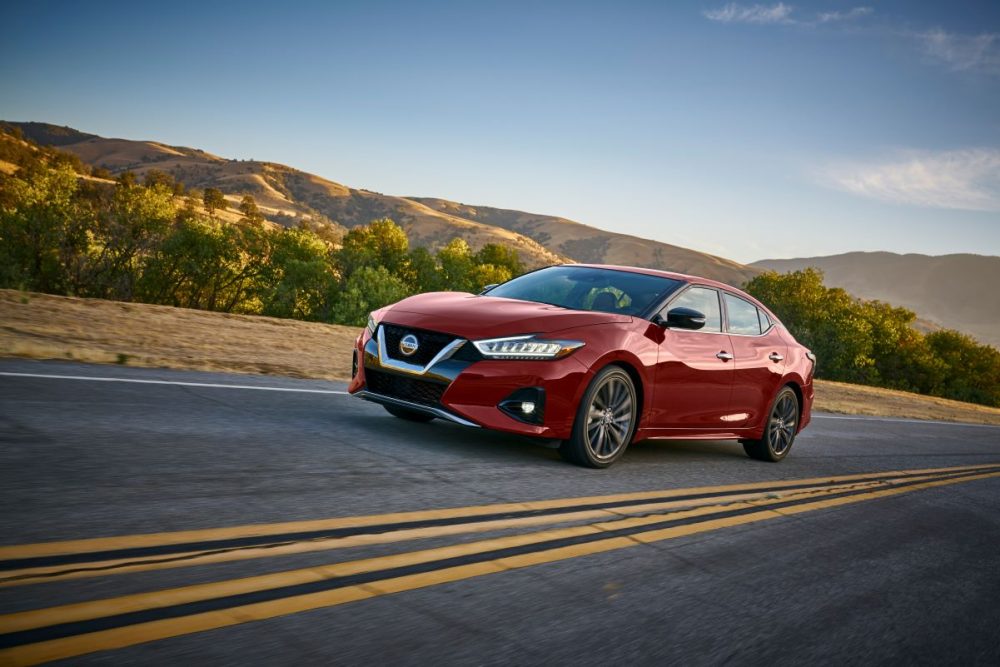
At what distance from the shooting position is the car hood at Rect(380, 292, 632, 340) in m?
6.16

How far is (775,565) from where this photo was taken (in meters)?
4.62

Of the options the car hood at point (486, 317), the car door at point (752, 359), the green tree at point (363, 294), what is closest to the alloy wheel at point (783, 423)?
the car door at point (752, 359)

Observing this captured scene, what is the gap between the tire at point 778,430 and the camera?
8.86 metres

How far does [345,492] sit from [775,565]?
7.99 ft

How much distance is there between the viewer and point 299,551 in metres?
3.42

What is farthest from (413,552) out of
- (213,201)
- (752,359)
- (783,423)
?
(213,201)

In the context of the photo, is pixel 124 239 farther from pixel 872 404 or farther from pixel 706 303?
pixel 706 303

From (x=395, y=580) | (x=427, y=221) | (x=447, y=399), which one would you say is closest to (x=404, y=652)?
(x=395, y=580)

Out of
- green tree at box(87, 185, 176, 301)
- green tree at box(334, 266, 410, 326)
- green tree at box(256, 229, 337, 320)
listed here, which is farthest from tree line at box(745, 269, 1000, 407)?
green tree at box(87, 185, 176, 301)

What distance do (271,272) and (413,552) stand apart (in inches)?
2337

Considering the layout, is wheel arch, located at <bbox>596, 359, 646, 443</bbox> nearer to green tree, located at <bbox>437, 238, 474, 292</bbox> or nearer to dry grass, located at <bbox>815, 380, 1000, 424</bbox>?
dry grass, located at <bbox>815, 380, 1000, 424</bbox>

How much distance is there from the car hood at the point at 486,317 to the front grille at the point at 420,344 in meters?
0.05

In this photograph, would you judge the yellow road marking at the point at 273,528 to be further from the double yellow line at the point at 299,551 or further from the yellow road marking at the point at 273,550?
the yellow road marking at the point at 273,550

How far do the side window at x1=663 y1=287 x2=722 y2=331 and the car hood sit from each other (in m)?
1.08
